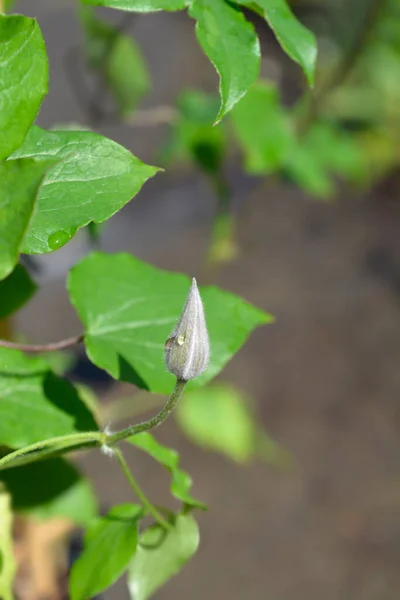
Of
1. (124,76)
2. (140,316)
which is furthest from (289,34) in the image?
(124,76)

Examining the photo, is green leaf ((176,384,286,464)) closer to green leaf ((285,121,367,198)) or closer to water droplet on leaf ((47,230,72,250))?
green leaf ((285,121,367,198))

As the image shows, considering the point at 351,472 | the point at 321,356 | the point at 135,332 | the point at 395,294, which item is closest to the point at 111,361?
the point at 135,332

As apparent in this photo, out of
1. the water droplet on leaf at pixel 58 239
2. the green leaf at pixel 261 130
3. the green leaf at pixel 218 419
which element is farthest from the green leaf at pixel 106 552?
the green leaf at pixel 218 419

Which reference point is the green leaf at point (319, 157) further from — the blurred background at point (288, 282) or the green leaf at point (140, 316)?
the green leaf at point (140, 316)

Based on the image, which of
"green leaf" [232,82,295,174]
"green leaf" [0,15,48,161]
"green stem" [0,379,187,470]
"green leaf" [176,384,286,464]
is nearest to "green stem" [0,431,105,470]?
"green stem" [0,379,187,470]

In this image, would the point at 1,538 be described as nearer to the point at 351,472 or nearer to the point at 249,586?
the point at 249,586

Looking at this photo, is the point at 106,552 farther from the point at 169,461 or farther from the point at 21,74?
the point at 21,74
